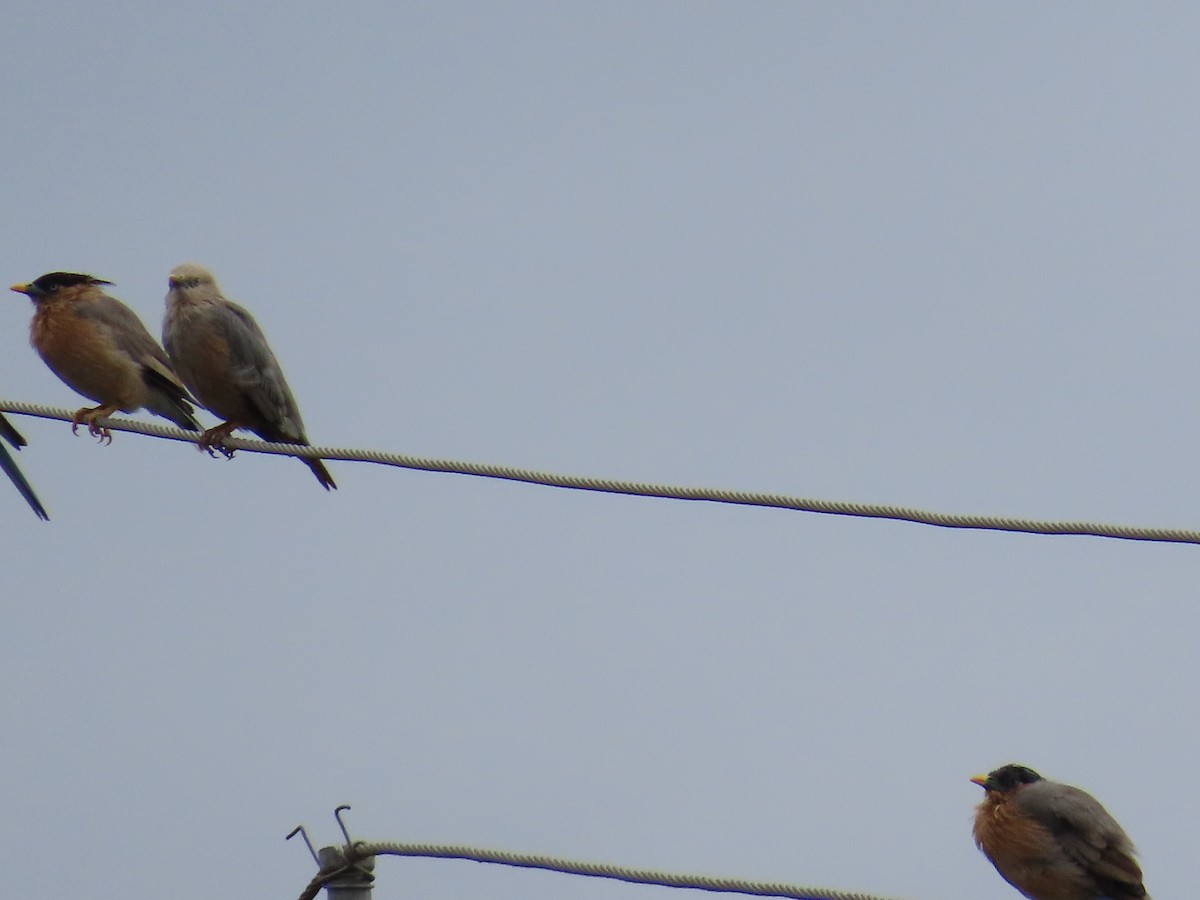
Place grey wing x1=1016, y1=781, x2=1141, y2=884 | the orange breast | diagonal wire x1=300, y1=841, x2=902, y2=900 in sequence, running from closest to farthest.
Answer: diagonal wire x1=300, y1=841, x2=902, y2=900, grey wing x1=1016, y1=781, x2=1141, y2=884, the orange breast

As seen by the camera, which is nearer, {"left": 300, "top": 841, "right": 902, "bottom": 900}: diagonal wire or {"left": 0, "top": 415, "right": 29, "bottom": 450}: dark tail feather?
{"left": 300, "top": 841, "right": 902, "bottom": 900}: diagonal wire

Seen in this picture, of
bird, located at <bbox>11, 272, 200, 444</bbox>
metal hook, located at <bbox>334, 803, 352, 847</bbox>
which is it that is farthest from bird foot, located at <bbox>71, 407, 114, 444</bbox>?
metal hook, located at <bbox>334, 803, 352, 847</bbox>

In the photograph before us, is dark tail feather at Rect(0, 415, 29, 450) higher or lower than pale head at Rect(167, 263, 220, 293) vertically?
lower

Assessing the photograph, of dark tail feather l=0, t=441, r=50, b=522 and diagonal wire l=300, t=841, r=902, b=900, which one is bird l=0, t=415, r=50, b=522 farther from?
diagonal wire l=300, t=841, r=902, b=900

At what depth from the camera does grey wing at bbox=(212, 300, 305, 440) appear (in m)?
8.41

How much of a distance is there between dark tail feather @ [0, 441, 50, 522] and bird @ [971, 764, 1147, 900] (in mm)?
4527

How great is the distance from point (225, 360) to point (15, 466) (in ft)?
3.40

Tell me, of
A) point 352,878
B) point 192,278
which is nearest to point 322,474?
point 192,278

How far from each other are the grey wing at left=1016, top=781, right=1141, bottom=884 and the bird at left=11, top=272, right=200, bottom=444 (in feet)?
14.5

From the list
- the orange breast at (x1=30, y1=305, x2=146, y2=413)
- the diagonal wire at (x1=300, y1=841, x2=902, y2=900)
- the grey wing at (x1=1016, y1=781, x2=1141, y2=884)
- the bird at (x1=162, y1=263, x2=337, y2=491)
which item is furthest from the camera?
the orange breast at (x1=30, y1=305, x2=146, y2=413)

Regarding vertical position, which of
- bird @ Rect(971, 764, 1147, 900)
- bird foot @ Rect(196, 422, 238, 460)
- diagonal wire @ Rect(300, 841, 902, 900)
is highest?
bird foot @ Rect(196, 422, 238, 460)

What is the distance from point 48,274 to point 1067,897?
A: 570 cm

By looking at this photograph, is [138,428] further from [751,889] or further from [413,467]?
[751,889]

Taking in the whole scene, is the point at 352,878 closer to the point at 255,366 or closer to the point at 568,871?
the point at 568,871
